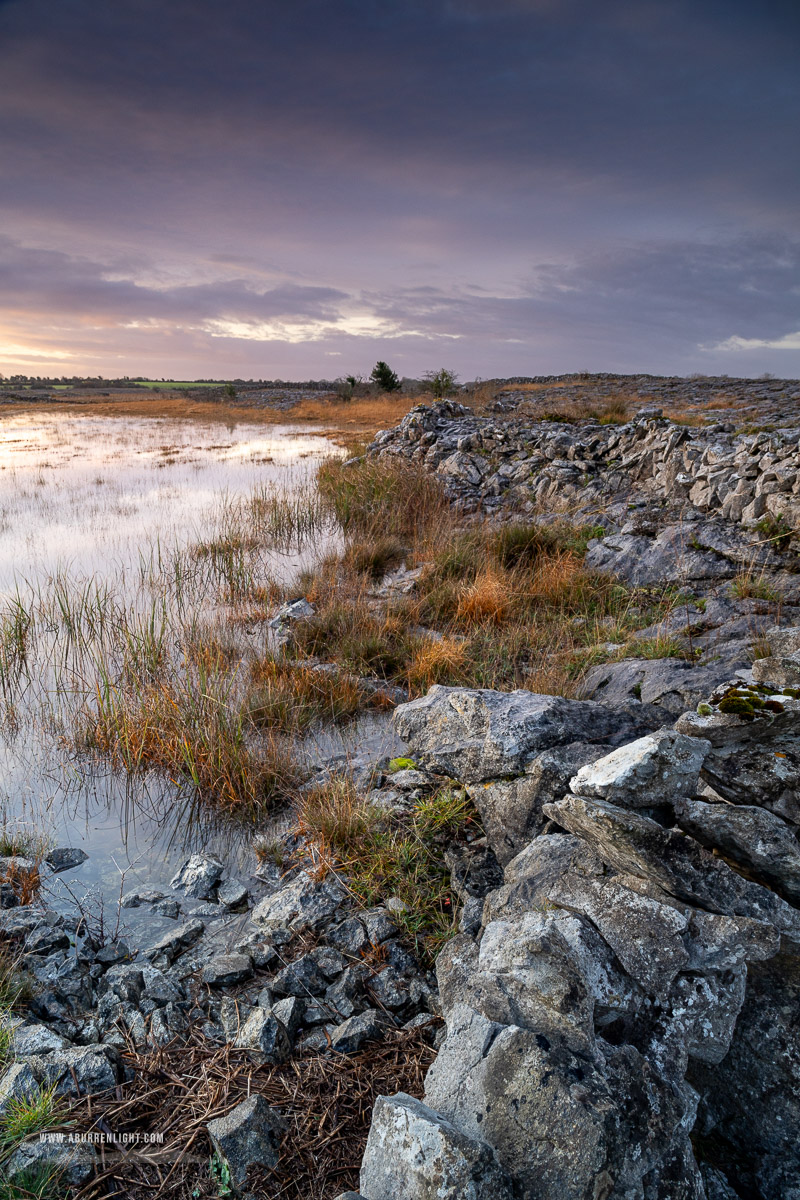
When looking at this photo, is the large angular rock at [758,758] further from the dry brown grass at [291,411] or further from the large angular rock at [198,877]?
the dry brown grass at [291,411]

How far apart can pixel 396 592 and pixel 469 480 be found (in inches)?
242

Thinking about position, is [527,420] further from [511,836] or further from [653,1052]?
[653,1052]

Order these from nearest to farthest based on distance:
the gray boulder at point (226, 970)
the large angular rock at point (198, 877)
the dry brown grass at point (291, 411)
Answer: the gray boulder at point (226, 970)
the large angular rock at point (198, 877)
the dry brown grass at point (291, 411)

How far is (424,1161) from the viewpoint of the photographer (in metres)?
1.45

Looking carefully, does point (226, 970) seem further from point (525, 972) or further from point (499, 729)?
point (499, 729)

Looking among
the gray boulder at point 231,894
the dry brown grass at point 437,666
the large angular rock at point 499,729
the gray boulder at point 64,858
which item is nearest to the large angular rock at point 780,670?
the large angular rock at point 499,729

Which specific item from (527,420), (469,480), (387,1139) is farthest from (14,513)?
(387,1139)

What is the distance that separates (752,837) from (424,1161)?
1.42 m

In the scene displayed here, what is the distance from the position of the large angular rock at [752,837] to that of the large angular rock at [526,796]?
654mm

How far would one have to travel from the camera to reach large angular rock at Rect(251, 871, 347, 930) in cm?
306

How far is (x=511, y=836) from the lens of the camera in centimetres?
298

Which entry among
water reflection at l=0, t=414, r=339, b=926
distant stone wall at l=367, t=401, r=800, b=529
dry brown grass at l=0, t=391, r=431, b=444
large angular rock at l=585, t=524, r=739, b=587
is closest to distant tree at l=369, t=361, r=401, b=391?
dry brown grass at l=0, t=391, r=431, b=444

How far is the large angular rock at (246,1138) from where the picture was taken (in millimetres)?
1873

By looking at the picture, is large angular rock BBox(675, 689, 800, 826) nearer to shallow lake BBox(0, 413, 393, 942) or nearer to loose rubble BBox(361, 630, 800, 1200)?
loose rubble BBox(361, 630, 800, 1200)
